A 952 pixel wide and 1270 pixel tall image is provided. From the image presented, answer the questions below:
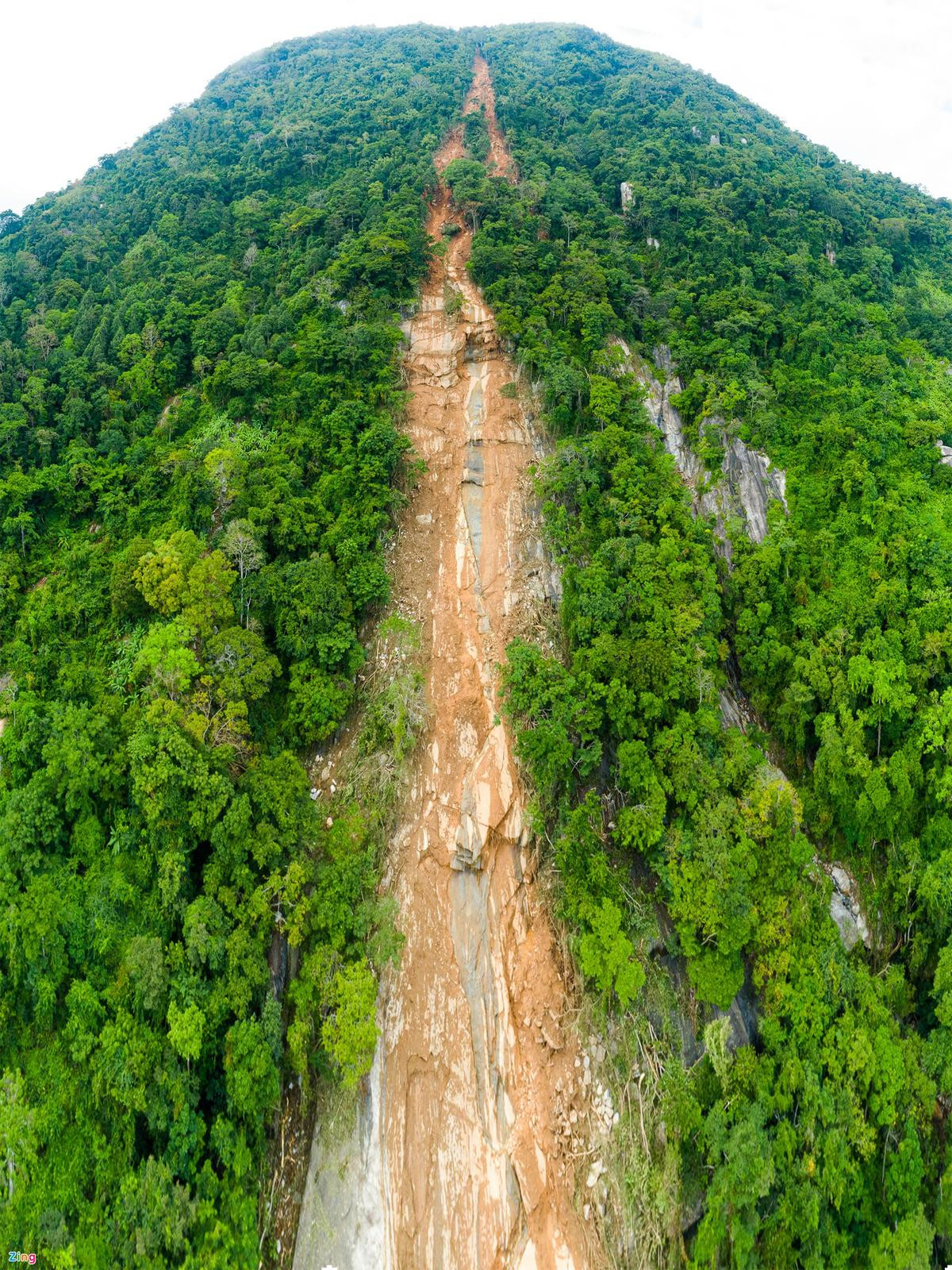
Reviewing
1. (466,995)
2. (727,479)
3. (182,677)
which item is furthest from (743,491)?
(182,677)

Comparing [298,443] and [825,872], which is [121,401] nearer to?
[298,443]

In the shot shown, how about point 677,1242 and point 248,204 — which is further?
point 248,204

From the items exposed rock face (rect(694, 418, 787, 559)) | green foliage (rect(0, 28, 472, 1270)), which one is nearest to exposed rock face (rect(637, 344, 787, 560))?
exposed rock face (rect(694, 418, 787, 559))

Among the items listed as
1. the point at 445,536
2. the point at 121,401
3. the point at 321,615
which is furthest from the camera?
the point at 121,401

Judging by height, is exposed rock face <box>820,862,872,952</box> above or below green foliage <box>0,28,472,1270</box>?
below

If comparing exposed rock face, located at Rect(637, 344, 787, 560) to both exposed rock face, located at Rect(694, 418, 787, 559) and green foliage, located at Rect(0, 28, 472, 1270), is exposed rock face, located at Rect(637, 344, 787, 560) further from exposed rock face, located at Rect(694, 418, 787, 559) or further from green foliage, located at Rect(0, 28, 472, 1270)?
green foliage, located at Rect(0, 28, 472, 1270)

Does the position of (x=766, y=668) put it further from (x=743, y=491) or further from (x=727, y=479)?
(x=727, y=479)

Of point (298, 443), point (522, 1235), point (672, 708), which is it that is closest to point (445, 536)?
point (298, 443)
